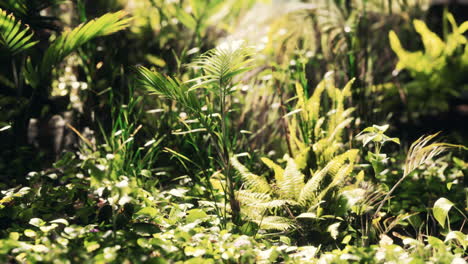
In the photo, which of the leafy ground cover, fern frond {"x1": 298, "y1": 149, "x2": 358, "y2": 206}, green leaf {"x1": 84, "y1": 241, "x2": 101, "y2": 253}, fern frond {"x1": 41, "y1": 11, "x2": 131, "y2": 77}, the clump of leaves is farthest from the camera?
the clump of leaves

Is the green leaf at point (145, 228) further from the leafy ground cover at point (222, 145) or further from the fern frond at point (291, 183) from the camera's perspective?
the fern frond at point (291, 183)

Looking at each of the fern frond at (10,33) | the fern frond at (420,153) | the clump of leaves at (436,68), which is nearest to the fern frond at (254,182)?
the fern frond at (420,153)

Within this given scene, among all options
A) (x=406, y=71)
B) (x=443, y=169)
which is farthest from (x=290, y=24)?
(x=443, y=169)

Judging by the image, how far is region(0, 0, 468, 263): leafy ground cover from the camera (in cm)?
183

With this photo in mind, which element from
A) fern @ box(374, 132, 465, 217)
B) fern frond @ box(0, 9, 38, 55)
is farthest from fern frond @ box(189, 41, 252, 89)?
fern frond @ box(0, 9, 38, 55)

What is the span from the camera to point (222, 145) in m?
2.08

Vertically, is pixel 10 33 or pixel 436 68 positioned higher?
pixel 10 33

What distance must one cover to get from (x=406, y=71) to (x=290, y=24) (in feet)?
4.04

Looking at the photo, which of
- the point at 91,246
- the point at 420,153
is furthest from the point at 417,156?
the point at 91,246

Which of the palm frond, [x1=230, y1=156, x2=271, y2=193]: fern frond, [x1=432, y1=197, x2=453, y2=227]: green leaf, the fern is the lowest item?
[x1=432, y1=197, x2=453, y2=227]: green leaf

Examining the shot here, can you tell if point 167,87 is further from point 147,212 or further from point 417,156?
point 417,156

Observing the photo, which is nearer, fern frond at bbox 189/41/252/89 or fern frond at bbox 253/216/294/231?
fern frond at bbox 189/41/252/89

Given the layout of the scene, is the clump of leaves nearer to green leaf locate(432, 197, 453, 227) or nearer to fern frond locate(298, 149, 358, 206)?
fern frond locate(298, 149, 358, 206)

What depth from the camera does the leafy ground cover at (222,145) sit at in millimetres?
1828
